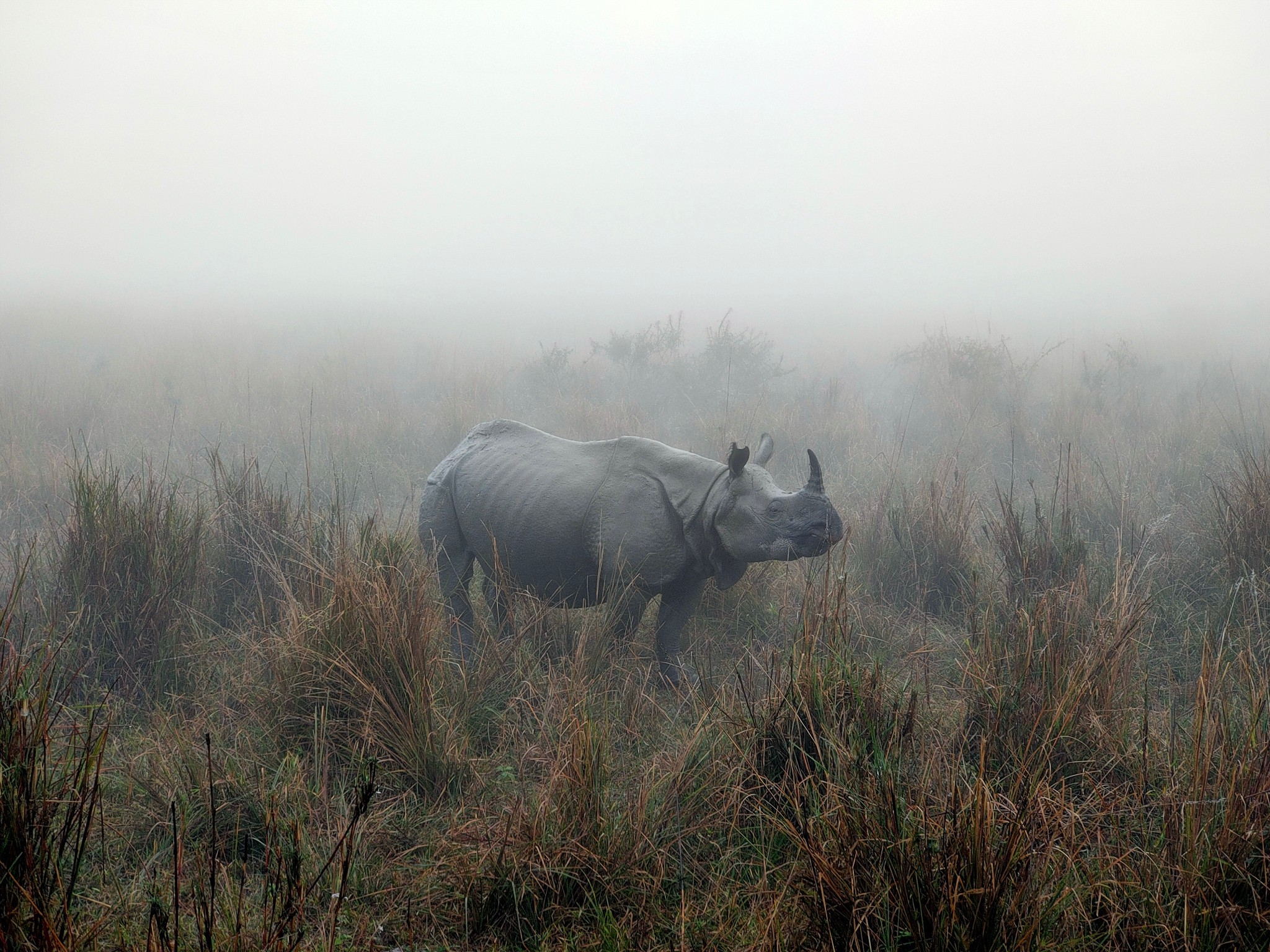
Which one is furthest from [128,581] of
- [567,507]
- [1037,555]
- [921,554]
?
[1037,555]

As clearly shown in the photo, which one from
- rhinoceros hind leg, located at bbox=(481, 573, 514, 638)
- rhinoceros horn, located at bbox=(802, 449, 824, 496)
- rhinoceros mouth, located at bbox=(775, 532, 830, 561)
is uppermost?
rhinoceros horn, located at bbox=(802, 449, 824, 496)

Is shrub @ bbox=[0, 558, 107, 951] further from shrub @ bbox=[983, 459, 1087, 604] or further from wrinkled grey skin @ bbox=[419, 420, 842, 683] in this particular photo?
shrub @ bbox=[983, 459, 1087, 604]

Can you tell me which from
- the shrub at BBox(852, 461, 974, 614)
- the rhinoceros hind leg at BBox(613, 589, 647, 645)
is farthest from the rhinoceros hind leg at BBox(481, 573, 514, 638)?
the shrub at BBox(852, 461, 974, 614)

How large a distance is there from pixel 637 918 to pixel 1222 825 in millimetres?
1415

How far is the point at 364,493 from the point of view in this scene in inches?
297

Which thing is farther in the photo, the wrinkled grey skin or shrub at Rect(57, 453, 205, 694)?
shrub at Rect(57, 453, 205, 694)

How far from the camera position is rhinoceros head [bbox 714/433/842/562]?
11.3ft

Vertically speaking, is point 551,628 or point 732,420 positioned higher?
point 732,420

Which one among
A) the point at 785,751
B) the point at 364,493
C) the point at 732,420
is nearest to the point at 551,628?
the point at 785,751

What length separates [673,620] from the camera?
3977 mm

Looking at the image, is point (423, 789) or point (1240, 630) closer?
point (423, 789)

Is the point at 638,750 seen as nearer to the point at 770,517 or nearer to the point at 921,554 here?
the point at 770,517

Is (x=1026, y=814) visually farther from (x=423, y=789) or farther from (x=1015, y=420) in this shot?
(x=1015, y=420)

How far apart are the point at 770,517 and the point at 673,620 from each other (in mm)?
767
